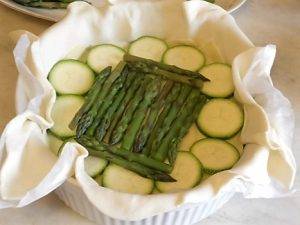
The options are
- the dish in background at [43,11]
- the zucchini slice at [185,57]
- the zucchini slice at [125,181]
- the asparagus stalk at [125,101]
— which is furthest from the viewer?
the dish in background at [43,11]

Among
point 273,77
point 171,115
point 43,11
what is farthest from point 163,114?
point 43,11

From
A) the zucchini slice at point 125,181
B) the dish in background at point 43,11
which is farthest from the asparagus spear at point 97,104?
the dish in background at point 43,11

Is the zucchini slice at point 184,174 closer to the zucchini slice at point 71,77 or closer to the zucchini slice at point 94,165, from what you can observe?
the zucchini slice at point 94,165

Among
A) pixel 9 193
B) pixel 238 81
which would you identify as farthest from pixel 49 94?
pixel 238 81

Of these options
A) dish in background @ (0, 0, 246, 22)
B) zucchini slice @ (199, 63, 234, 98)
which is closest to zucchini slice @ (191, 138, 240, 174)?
zucchini slice @ (199, 63, 234, 98)

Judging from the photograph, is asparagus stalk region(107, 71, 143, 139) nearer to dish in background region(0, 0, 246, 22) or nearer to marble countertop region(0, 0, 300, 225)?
marble countertop region(0, 0, 300, 225)

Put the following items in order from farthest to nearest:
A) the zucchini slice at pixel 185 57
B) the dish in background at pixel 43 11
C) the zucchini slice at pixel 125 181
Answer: the dish in background at pixel 43 11
the zucchini slice at pixel 185 57
the zucchini slice at pixel 125 181

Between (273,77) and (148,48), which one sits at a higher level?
(148,48)

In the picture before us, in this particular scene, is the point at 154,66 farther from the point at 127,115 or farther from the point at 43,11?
the point at 43,11
